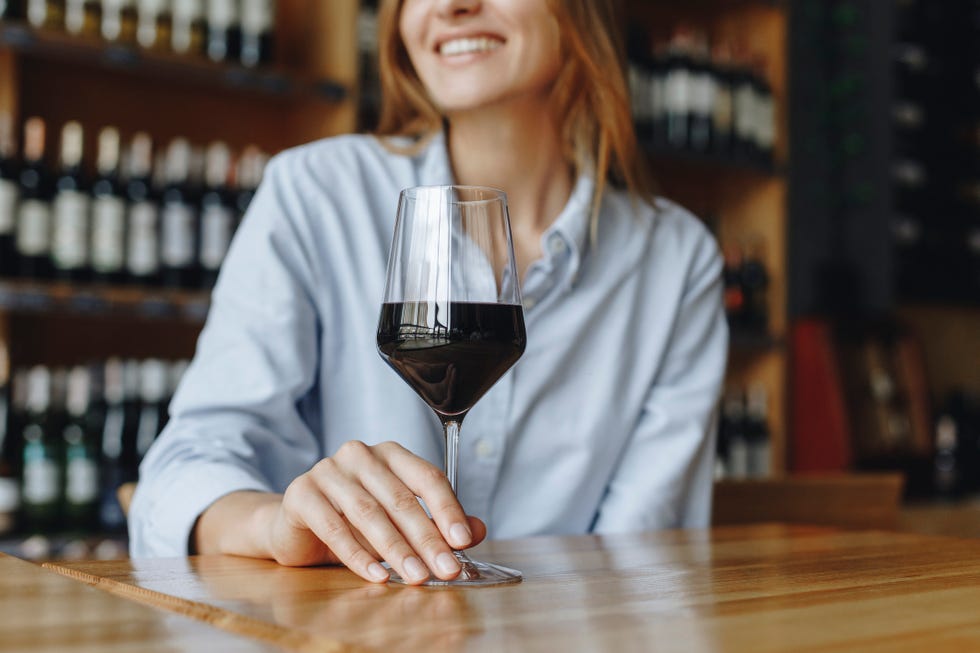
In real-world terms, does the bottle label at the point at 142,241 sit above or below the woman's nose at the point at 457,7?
below

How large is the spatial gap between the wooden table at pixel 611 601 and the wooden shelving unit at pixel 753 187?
7.47 feet

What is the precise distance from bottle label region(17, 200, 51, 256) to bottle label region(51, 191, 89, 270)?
2 cm

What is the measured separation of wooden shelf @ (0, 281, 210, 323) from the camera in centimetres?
191

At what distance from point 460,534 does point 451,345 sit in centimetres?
11

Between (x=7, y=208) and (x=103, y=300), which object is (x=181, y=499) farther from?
(x=7, y=208)

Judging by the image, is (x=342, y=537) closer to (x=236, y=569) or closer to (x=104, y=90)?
(x=236, y=569)

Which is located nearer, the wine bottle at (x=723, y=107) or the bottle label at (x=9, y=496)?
the bottle label at (x=9, y=496)

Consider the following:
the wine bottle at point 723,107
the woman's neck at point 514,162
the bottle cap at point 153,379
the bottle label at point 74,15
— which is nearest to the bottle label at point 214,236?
the bottle cap at point 153,379

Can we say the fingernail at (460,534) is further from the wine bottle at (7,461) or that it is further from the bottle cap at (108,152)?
the bottle cap at (108,152)

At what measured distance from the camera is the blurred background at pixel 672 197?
2.06 metres

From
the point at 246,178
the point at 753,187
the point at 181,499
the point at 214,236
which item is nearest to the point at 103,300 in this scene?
the point at 214,236

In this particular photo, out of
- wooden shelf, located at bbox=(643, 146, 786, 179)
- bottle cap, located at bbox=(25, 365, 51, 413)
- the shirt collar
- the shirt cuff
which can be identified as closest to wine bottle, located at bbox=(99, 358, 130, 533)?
bottle cap, located at bbox=(25, 365, 51, 413)

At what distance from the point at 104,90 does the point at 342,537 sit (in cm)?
196

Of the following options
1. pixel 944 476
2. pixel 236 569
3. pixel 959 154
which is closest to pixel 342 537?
pixel 236 569
